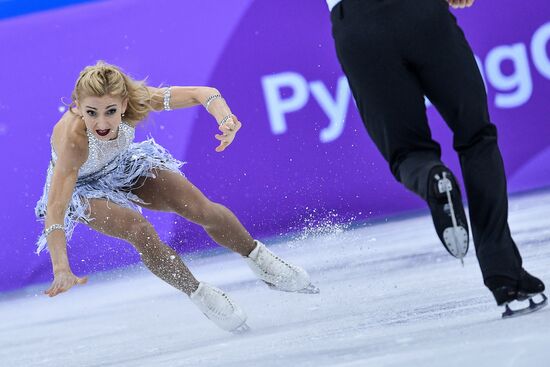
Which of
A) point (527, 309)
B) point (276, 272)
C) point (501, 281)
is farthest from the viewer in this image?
point (276, 272)

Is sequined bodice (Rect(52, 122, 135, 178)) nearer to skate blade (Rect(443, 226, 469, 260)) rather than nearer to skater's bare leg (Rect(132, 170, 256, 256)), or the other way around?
skater's bare leg (Rect(132, 170, 256, 256))

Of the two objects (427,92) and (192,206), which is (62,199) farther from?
(427,92)

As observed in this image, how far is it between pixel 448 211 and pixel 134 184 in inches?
69.9

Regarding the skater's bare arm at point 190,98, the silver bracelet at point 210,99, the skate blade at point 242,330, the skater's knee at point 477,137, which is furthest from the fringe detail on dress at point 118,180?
the skater's knee at point 477,137

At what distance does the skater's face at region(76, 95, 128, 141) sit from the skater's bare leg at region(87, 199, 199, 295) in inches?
11.9

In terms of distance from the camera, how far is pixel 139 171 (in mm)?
3992

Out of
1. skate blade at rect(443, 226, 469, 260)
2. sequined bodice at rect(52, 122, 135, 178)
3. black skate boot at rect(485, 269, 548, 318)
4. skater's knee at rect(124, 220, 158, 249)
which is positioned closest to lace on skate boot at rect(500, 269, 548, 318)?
black skate boot at rect(485, 269, 548, 318)

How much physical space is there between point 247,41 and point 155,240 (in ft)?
8.74

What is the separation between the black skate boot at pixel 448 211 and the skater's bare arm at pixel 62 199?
97 centimetres

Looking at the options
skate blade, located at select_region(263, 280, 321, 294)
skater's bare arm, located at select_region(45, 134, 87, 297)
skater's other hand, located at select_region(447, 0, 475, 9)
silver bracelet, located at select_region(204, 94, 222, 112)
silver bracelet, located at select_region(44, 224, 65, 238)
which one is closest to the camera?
skater's other hand, located at select_region(447, 0, 475, 9)

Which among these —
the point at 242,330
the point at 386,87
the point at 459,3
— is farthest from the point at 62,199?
the point at 459,3

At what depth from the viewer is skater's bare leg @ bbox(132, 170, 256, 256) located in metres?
3.94

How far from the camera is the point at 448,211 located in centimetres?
250

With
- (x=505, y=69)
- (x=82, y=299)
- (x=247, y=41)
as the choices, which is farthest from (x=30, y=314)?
(x=505, y=69)
